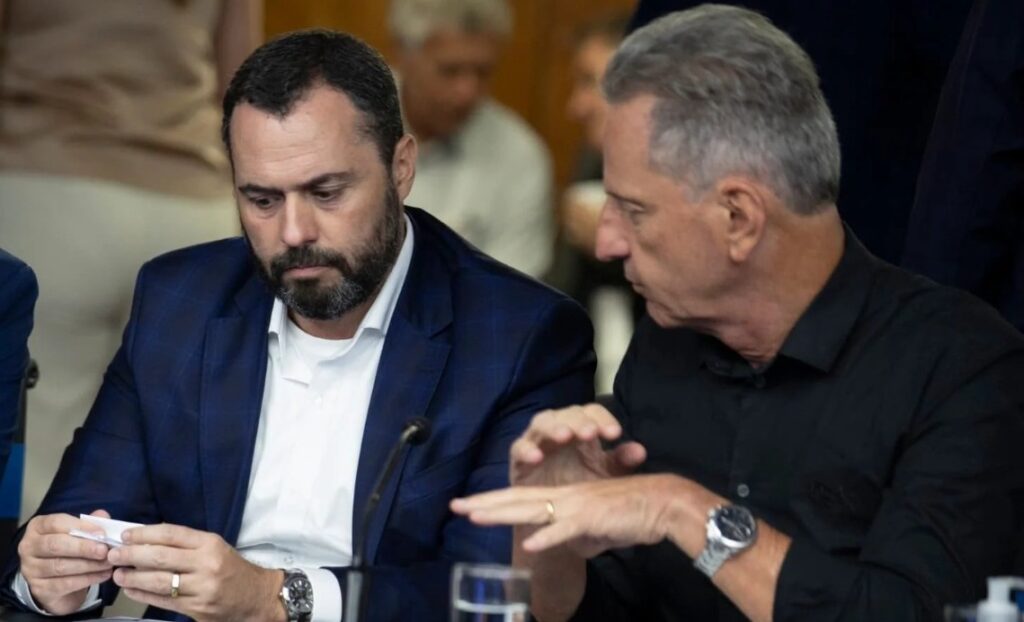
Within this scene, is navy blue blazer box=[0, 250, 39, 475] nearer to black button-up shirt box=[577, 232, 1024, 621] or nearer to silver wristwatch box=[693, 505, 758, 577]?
black button-up shirt box=[577, 232, 1024, 621]

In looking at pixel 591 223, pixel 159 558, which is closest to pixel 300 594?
pixel 159 558

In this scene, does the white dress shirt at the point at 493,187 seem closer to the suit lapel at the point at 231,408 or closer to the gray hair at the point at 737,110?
the suit lapel at the point at 231,408

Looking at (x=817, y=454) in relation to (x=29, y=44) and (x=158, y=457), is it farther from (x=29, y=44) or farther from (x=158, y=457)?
(x=29, y=44)

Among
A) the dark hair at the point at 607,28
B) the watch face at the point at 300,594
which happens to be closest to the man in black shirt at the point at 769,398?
the watch face at the point at 300,594

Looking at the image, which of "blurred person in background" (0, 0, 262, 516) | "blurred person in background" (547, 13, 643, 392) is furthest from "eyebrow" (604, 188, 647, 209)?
"blurred person in background" (547, 13, 643, 392)

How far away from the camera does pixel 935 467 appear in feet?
8.45

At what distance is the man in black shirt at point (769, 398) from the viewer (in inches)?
98.5

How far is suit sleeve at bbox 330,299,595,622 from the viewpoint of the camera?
295 centimetres

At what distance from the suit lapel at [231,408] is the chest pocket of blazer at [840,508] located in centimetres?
93

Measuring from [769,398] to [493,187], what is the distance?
397cm

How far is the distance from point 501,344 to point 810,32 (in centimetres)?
108

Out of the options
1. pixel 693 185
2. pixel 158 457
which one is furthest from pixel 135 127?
pixel 693 185

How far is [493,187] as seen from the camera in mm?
6707

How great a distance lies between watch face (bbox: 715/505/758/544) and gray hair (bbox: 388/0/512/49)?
13.8 ft
